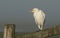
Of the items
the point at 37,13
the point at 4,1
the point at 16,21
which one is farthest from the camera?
the point at 16,21

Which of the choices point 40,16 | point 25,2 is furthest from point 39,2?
point 40,16

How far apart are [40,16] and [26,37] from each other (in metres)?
0.74

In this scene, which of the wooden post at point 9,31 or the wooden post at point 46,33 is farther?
the wooden post at point 9,31

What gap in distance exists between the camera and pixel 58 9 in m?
2.34

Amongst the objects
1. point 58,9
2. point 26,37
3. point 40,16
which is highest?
point 58,9

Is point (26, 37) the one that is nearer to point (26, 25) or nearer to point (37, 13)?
point (37, 13)

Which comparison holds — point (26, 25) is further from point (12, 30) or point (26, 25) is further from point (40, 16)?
point (12, 30)

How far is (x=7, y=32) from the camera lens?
85 centimetres

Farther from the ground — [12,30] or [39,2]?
[39,2]

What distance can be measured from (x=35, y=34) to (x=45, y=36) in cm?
5

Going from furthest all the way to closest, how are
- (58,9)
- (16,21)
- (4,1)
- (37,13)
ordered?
(16,21) < (58,9) < (4,1) < (37,13)

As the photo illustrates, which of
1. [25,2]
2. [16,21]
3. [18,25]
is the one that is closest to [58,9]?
[25,2]

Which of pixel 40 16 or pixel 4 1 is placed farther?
pixel 4 1

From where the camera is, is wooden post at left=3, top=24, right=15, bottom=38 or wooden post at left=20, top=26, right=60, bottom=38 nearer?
wooden post at left=20, top=26, right=60, bottom=38
